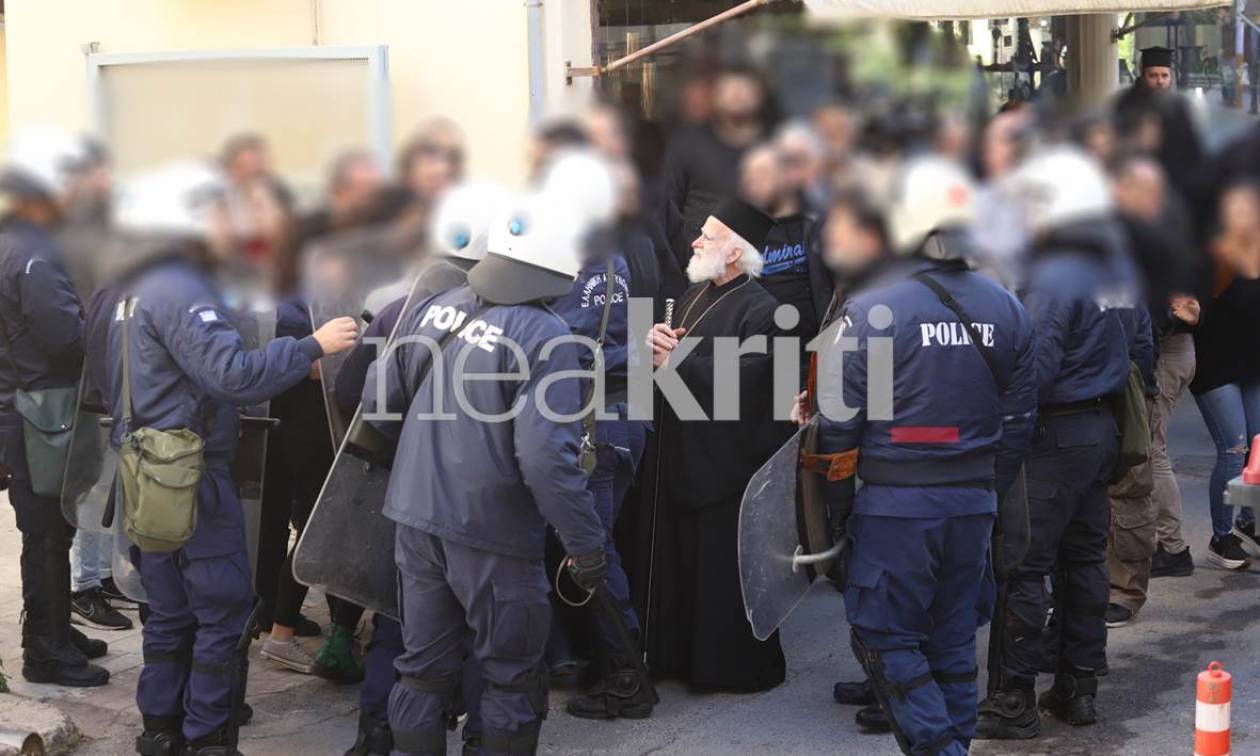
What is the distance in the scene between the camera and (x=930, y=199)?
1.35m

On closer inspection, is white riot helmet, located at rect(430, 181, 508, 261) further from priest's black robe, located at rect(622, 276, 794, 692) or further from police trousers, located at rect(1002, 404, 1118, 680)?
police trousers, located at rect(1002, 404, 1118, 680)

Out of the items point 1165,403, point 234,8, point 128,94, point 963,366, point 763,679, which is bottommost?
point 763,679

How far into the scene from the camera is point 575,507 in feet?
13.0

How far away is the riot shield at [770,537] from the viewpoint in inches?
171

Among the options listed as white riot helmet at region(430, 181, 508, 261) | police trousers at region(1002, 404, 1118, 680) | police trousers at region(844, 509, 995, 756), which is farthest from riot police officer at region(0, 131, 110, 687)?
police trousers at region(1002, 404, 1118, 680)

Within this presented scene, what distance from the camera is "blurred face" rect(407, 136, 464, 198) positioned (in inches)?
64.6

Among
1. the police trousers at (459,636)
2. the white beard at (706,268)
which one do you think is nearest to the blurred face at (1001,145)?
the police trousers at (459,636)

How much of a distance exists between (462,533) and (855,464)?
109cm

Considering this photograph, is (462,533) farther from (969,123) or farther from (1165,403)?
(1165,403)

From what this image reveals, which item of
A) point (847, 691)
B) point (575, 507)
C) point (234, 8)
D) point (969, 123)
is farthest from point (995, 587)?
point (969, 123)

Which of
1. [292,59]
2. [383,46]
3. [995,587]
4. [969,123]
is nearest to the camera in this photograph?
[969,123]

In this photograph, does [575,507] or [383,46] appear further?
[575,507]

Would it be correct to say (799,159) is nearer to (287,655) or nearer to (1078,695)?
(1078,695)

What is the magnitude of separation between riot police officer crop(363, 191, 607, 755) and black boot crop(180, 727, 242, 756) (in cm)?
65
